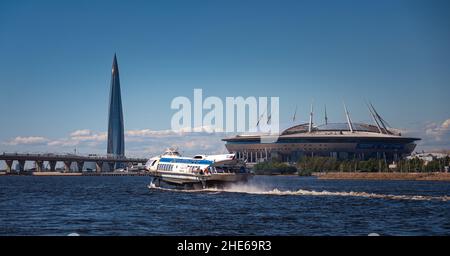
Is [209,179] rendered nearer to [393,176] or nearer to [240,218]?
[240,218]

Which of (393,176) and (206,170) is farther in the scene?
(393,176)

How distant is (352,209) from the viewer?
47844 mm

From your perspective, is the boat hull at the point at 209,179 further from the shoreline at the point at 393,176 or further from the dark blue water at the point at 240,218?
the shoreline at the point at 393,176

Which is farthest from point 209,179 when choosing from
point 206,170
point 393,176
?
point 393,176

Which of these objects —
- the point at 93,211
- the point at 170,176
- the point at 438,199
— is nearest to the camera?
the point at 93,211

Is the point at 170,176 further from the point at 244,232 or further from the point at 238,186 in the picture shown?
the point at 244,232

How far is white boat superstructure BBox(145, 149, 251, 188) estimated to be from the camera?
76938 mm

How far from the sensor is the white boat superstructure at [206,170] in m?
76.9

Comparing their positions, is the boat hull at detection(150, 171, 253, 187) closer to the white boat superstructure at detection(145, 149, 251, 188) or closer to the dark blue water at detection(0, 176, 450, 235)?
the white boat superstructure at detection(145, 149, 251, 188)

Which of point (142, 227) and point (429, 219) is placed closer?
point (142, 227)

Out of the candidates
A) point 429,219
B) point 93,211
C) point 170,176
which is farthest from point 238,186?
point 429,219

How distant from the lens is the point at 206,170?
3051 inches
